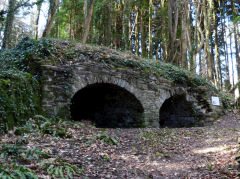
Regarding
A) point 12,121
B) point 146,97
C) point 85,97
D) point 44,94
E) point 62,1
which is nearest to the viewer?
point 12,121

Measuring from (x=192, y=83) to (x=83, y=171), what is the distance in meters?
7.85

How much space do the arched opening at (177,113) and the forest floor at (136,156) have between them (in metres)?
4.09

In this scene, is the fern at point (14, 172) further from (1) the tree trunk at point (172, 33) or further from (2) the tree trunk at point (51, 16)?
(1) the tree trunk at point (172, 33)

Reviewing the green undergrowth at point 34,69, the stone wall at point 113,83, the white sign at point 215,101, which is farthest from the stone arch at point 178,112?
the white sign at point 215,101

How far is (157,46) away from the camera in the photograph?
1859cm

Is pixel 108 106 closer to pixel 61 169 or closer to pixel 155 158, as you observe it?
pixel 155 158

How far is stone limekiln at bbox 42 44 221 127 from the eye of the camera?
6512 millimetres

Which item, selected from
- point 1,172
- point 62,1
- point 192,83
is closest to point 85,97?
point 192,83

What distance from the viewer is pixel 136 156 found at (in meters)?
4.33

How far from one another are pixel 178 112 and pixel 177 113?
70 mm

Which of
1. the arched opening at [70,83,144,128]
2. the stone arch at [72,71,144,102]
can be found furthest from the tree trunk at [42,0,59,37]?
the stone arch at [72,71,144,102]

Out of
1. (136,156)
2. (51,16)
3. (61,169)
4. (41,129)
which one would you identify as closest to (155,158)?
(136,156)

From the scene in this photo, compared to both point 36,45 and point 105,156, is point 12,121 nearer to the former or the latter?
point 105,156

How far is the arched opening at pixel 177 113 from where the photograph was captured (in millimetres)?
9659
